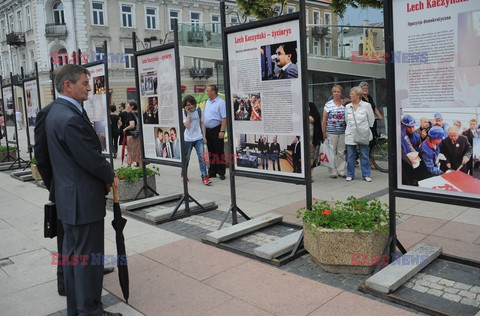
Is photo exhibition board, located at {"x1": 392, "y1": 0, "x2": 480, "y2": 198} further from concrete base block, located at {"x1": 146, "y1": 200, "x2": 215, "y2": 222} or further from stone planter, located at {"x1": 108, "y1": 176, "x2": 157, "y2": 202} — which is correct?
stone planter, located at {"x1": 108, "y1": 176, "x2": 157, "y2": 202}

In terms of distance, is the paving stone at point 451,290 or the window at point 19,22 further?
the window at point 19,22

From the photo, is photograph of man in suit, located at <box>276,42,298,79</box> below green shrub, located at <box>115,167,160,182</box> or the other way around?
the other way around

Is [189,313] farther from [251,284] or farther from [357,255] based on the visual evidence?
[357,255]

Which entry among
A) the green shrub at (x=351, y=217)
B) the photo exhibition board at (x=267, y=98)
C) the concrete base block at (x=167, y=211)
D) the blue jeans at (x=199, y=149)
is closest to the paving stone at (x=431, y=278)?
the green shrub at (x=351, y=217)

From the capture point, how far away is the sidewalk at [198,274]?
3736 millimetres

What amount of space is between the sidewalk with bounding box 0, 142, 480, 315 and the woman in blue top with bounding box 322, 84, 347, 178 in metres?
2.18

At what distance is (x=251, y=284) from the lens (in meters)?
4.16

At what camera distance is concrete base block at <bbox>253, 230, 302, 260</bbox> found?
182 inches

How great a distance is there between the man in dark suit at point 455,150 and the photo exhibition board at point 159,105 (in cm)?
381

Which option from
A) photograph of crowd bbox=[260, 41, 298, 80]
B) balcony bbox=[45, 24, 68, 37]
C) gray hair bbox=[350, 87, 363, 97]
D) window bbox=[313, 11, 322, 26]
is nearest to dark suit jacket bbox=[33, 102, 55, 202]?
photograph of crowd bbox=[260, 41, 298, 80]

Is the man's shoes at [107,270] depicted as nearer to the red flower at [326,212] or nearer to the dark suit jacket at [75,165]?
the dark suit jacket at [75,165]

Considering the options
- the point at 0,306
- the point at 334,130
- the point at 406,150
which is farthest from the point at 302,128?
the point at 334,130

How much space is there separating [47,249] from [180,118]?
2452 millimetres

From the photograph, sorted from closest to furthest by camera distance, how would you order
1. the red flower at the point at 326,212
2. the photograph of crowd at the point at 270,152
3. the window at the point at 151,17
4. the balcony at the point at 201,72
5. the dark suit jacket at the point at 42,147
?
1. the dark suit jacket at the point at 42,147
2. the red flower at the point at 326,212
3. the photograph of crowd at the point at 270,152
4. the window at the point at 151,17
5. the balcony at the point at 201,72
